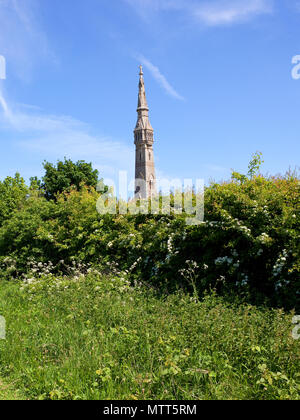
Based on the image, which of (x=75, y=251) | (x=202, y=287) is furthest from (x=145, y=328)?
(x=75, y=251)

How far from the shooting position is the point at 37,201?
1325 centimetres

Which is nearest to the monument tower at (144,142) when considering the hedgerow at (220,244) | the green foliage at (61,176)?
the green foliage at (61,176)

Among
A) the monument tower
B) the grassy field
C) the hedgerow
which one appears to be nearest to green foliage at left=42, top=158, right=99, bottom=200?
the hedgerow

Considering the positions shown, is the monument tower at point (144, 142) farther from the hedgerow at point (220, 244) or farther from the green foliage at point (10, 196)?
the hedgerow at point (220, 244)

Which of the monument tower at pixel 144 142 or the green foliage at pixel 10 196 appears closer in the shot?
the green foliage at pixel 10 196

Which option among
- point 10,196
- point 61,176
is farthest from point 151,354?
point 61,176

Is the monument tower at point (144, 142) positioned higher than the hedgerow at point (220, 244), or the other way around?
the monument tower at point (144, 142)

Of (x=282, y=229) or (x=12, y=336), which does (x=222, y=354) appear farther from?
(x=12, y=336)

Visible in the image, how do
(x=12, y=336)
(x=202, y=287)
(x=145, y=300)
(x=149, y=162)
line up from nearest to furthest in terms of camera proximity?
1. (x=12, y=336)
2. (x=145, y=300)
3. (x=202, y=287)
4. (x=149, y=162)

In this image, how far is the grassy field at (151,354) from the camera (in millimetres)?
3701

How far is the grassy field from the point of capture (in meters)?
3.70

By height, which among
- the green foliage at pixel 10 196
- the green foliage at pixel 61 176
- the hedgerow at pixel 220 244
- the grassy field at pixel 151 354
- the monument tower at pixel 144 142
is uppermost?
the monument tower at pixel 144 142
